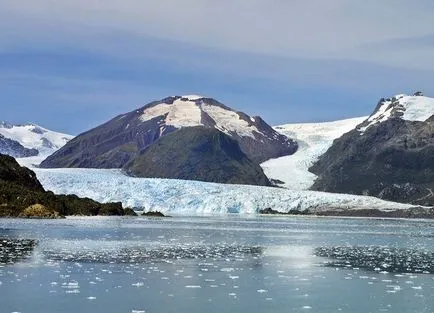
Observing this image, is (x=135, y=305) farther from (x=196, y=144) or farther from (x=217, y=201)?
(x=196, y=144)

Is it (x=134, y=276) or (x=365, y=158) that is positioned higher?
(x=365, y=158)

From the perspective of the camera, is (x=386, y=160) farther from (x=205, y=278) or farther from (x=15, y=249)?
(x=205, y=278)

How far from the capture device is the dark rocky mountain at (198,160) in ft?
572

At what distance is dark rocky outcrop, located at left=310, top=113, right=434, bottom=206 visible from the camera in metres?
168

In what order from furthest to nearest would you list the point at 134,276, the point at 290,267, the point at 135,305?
the point at 290,267, the point at 134,276, the point at 135,305

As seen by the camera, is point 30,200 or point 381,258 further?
point 30,200

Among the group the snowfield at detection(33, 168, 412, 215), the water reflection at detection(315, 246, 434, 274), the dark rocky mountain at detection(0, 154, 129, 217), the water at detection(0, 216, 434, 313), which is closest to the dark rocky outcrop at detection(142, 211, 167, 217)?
the snowfield at detection(33, 168, 412, 215)

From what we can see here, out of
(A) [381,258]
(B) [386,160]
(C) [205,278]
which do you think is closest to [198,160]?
(B) [386,160]

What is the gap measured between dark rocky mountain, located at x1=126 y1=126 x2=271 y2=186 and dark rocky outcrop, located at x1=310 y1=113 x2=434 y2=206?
18.0m

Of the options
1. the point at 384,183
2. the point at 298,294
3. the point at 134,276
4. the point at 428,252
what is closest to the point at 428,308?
the point at 298,294

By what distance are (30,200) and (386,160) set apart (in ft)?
442

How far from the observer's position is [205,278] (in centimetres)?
2053

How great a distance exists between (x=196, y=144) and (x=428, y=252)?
157 meters

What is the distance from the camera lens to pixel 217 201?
86.9 m
